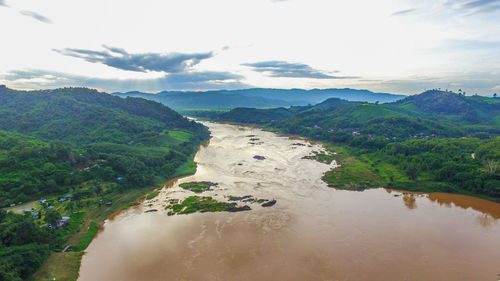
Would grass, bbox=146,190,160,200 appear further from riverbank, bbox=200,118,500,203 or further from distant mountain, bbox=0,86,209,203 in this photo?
riverbank, bbox=200,118,500,203

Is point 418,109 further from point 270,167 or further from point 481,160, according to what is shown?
point 270,167

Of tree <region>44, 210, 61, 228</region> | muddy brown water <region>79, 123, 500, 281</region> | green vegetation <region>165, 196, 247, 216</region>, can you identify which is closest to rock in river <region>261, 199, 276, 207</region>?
muddy brown water <region>79, 123, 500, 281</region>

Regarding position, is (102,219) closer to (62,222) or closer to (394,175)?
(62,222)

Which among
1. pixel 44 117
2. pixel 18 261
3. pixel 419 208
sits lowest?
pixel 419 208

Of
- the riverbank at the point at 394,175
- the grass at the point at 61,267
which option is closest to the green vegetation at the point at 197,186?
→ the grass at the point at 61,267

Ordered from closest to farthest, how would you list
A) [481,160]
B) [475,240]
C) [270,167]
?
[475,240] < [481,160] < [270,167]

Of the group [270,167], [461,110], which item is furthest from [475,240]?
[461,110]
